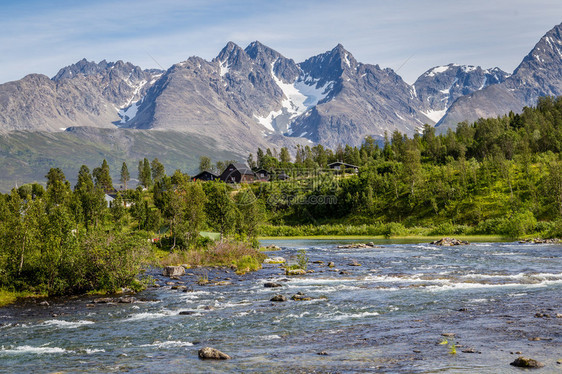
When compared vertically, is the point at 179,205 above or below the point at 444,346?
above

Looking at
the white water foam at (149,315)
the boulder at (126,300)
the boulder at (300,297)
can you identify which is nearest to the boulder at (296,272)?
the boulder at (300,297)

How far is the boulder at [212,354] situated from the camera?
83.6 ft

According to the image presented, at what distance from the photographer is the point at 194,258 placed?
67.9 m

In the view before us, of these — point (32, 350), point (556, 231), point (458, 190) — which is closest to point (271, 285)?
point (32, 350)

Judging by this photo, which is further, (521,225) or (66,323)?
(521,225)

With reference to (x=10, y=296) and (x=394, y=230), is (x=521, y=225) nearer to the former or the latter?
(x=394, y=230)

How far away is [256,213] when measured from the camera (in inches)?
3671

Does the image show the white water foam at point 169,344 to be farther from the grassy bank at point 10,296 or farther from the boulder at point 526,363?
the grassy bank at point 10,296

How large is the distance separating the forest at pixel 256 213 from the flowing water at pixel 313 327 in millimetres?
4418

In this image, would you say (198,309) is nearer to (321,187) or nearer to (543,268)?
(543,268)

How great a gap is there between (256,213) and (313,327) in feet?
203

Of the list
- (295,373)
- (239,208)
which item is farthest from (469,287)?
(239,208)

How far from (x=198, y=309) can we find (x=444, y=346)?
63.0 feet

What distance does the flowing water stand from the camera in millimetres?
24516
